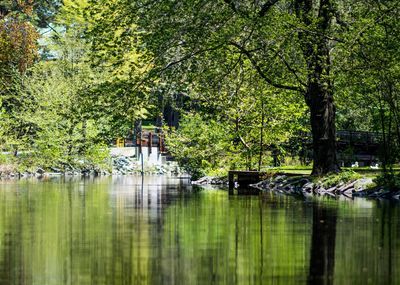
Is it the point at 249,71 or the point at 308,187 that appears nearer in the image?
the point at 308,187

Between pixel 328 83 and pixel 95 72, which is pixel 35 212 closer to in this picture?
pixel 328 83

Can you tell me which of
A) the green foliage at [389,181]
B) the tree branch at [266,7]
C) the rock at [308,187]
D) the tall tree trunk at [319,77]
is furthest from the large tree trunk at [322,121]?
the green foliage at [389,181]

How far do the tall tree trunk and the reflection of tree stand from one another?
418 inches

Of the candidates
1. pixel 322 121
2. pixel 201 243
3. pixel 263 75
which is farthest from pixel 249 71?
pixel 201 243

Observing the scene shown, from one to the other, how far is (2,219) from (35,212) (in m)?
2.27

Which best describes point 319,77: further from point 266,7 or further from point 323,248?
point 323,248

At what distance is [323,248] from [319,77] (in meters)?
18.9

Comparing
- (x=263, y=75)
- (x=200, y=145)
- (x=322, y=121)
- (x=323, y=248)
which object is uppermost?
(x=263, y=75)

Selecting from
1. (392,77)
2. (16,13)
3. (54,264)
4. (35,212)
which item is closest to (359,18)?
(392,77)

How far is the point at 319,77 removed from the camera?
32.8 meters

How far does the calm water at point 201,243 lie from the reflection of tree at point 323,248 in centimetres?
1

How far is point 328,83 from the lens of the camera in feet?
109

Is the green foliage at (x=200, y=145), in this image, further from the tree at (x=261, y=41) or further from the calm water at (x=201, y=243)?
the calm water at (x=201, y=243)

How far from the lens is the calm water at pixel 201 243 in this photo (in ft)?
38.6
